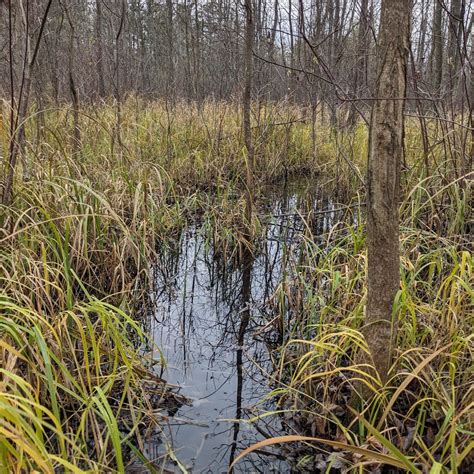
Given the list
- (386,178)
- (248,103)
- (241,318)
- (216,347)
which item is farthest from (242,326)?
(248,103)

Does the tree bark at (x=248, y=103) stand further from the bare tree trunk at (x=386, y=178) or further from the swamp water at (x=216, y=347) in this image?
the bare tree trunk at (x=386, y=178)

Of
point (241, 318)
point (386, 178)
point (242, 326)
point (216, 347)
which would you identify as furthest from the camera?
point (241, 318)

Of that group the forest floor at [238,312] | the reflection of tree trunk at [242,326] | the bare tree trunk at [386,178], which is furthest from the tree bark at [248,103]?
the bare tree trunk at [386,178]

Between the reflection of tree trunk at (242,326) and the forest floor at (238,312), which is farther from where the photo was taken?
the reflection of tree trunk at (242,326)

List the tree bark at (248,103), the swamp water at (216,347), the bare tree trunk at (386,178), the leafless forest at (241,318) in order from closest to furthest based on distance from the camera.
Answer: the bare tree trunk at (386,178), the leafless forest at (241,318), the swamp water at (216,347), the tree bark at (248,103)

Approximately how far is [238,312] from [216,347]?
0.47 meters

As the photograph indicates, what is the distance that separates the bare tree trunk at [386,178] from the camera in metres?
1.39

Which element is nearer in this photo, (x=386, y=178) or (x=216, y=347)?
(x=386, y=178)

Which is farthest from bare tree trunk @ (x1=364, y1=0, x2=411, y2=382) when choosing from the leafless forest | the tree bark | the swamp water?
the tree bark

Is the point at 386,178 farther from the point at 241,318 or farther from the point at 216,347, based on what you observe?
the point at 241,318

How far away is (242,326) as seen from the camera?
3.03 meters

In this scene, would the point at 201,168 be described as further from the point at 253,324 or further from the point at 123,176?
the point at 253,324

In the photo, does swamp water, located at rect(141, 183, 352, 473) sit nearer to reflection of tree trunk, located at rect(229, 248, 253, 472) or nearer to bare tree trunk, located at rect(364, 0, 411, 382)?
reflection of tree trunk, located at rect(229, 248, 253, 472)

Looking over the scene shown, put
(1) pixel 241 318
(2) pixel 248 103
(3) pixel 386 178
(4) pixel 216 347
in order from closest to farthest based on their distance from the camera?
(3) pixel 386 178 → (4) pixel 216 347 → (1) pixel 241 318 → (2) pixel 248 103
